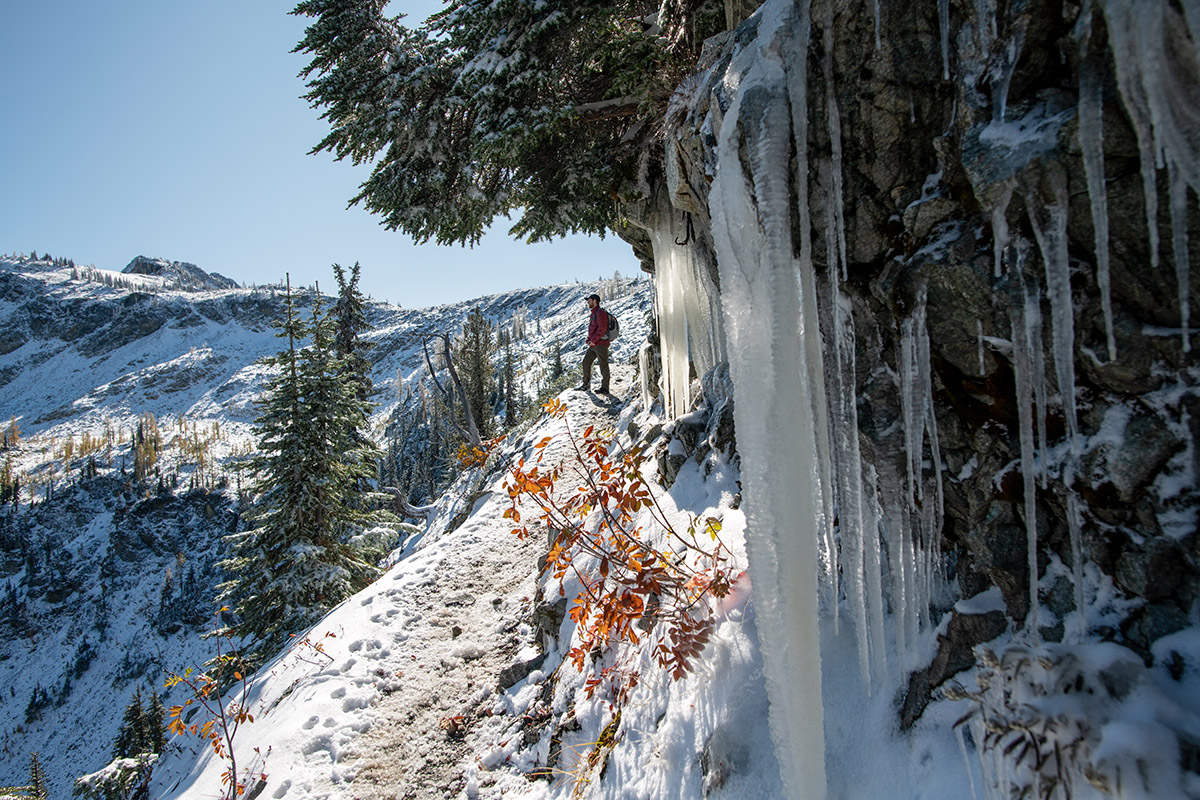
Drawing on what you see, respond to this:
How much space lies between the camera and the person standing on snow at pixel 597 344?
12.2 m

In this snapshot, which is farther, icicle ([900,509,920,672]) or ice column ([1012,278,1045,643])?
icicle ([900,509,920,672])

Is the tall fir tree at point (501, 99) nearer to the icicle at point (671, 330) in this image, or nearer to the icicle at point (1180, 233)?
the icicle at point (671, 330)

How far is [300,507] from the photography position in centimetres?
1168

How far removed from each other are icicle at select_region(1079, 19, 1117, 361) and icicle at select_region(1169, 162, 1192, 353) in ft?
0.50

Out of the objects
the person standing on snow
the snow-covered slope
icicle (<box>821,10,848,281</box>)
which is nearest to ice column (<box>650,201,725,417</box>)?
the person standing on snow

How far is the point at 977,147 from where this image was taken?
2.15 m

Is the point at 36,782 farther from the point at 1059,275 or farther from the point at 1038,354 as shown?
the point at 1059,275

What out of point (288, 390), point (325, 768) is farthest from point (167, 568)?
point (325, 768)

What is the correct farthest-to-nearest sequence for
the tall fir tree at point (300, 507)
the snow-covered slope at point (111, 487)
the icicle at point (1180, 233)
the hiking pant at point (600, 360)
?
the snow-covered slope at point (111, 487) → the hiking pant at point (600, 360) → the tall fir tree at point (300, 507) → the icicle at point (1180, 233)

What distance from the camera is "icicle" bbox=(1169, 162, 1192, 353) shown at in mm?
1585

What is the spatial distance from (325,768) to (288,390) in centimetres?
952

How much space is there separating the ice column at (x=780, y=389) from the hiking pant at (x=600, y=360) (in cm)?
1032

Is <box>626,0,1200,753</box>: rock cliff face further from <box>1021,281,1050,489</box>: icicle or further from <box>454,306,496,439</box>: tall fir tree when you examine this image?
<box>454,306,496,439</box>: tall fir tree

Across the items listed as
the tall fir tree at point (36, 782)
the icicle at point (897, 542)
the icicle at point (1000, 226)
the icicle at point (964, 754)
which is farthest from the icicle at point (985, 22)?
the tall fir tree at point (36, 782)
